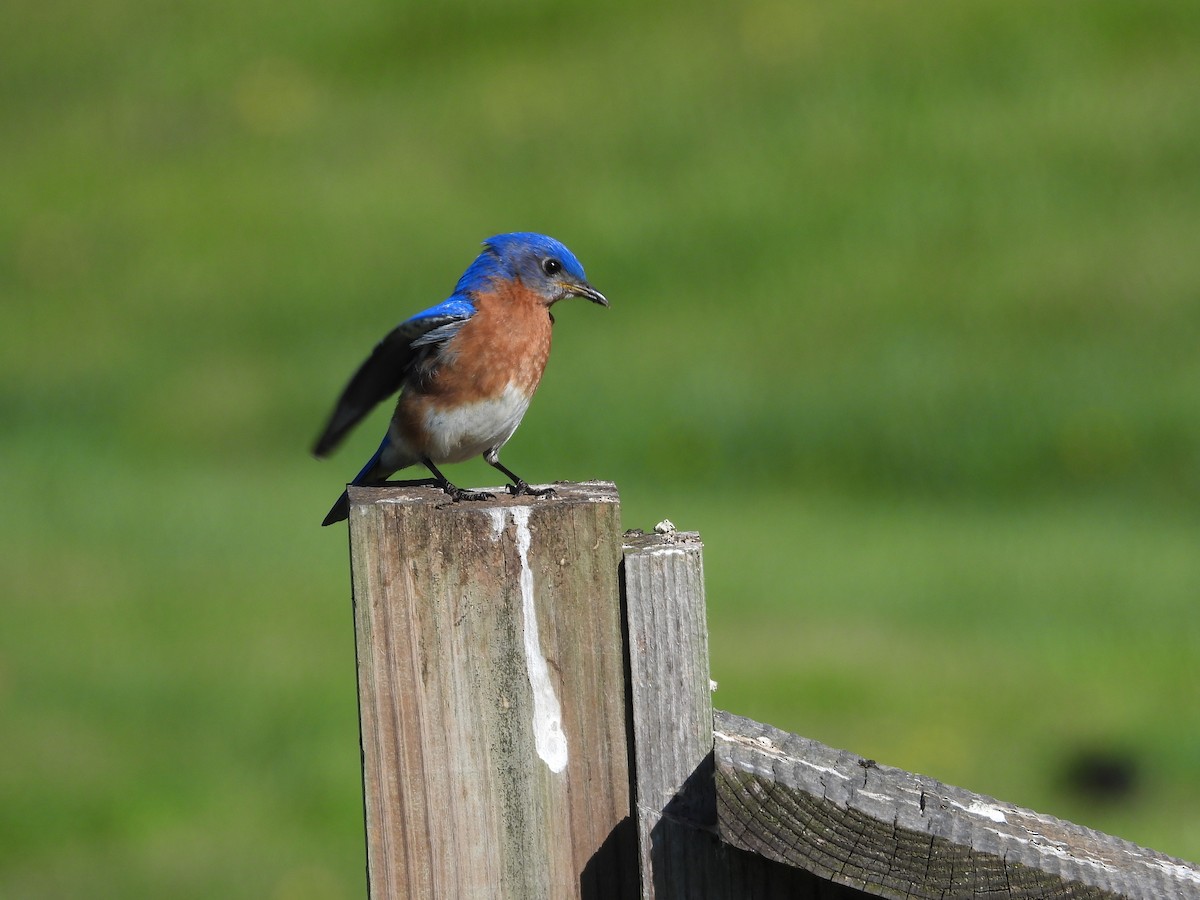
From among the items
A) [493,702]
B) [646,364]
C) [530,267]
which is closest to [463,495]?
[493,702]

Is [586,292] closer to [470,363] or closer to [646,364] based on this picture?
[470,363]

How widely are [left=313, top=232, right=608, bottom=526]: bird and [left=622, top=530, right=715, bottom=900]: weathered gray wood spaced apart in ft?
7.70

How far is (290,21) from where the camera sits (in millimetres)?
14625

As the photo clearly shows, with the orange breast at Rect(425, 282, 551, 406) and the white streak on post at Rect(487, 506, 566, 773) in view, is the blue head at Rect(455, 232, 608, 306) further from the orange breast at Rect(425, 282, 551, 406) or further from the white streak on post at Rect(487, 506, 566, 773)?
the white streak on post at Rect(487, 506, 566, 773)

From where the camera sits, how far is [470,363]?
Result: 446 centimetres

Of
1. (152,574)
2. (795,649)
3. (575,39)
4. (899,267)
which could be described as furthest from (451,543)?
(575,39)

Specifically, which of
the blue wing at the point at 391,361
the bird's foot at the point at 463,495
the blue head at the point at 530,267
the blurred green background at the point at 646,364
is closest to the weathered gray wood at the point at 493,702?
the bird's foot at the point at 463,495

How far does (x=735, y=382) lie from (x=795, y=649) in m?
3.01

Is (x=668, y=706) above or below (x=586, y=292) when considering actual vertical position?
below

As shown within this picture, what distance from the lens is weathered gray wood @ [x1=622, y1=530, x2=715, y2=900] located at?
201 cm

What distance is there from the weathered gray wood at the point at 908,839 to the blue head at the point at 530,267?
2.82 m

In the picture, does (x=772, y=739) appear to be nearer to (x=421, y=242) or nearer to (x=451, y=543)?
(x=451, y=543)

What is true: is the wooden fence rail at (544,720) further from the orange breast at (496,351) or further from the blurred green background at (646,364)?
the blurred green background at (646,364)

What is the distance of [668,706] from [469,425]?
8.27 ft
